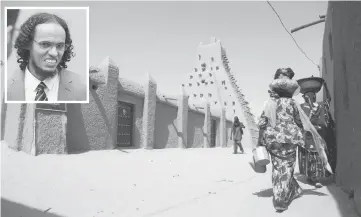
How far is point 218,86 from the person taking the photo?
23859mm

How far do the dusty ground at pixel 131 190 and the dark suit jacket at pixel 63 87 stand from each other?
50.2 inches

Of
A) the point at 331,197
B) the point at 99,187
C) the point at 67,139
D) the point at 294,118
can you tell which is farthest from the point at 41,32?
the point at 331,197

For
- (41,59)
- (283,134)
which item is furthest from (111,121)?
(283,134)

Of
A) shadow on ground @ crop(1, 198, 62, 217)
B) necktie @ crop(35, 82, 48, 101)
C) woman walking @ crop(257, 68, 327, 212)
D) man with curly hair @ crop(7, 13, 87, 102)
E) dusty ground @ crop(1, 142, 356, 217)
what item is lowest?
shadow on ground @ crop(1, 198, 62, 217)

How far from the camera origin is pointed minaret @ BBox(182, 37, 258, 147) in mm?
22859

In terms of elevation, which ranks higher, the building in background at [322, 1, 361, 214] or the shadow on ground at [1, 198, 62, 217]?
the building in background at [322, 1, 361, 214]

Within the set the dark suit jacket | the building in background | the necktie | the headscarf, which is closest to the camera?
the building in background

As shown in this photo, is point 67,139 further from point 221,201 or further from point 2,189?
point 221,201

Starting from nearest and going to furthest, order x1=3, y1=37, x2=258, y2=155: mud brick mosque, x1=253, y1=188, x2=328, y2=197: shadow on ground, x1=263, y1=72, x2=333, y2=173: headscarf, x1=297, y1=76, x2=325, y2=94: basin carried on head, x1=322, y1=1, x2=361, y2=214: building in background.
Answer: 1. x1=322, y1=1, x2=361, y2=214: building in background
2. x1=263, y1=72, x2=333, y2=173: headscarf
3. x1=253, y1=188, x2=328, y2=197: shadow on ground
4. x1=297, y1=76, x2=325, y2=94: basin carried on head
5. x1=3, y1=37, x2=258, y2=155: mud brick mosque

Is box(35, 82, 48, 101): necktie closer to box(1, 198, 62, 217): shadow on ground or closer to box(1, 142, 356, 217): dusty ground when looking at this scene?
box(1, 142, 356, 217): dusty ground

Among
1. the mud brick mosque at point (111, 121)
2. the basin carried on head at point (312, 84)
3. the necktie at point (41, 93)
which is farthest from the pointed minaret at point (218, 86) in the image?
the basin carried on head at point (312, 84)

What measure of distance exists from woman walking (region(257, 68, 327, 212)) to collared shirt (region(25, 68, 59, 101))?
5.00 meters

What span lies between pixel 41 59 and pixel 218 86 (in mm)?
18717

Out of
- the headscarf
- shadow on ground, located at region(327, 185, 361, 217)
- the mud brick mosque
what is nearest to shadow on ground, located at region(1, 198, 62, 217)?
the mud brick mosque
